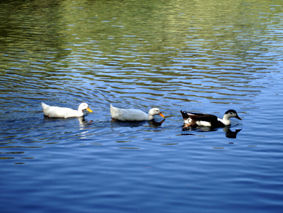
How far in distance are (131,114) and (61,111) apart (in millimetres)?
2607

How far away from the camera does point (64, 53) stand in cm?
3253

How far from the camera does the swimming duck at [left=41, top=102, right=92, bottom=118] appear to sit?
700 inches

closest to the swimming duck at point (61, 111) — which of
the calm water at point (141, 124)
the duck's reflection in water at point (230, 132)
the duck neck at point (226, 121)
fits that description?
the calm water at point (141, 124)

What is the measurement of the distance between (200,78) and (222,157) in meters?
11.9

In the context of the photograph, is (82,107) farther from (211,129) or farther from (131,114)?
(211,129)

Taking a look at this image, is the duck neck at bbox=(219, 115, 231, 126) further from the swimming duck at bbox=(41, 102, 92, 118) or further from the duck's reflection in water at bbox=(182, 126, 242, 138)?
the swimming duck at bbox=(41, 102, 92, 118)

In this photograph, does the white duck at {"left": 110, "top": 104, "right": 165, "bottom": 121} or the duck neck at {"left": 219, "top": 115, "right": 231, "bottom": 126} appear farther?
the white duck at {"left": 110, "top": 104, "right": 165, "bottom": 121}

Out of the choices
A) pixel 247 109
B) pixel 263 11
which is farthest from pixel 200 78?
pixel 263 11

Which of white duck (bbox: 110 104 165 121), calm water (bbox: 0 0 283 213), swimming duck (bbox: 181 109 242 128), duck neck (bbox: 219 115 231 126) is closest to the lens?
calm water (bbox: 0 0 283 213)

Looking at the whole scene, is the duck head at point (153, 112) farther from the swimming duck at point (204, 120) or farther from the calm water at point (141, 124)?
the swimming duck at point (204, 120)

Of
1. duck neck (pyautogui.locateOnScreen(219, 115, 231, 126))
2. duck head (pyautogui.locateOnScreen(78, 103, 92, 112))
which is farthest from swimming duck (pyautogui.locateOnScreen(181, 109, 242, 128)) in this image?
duck head (pyautogui.locateOnScreen(78, 103, 92, 112))

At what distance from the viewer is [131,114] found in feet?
57.3

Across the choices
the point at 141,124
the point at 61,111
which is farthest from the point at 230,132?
the point at 61,111

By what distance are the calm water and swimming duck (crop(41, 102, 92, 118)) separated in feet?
1.20
